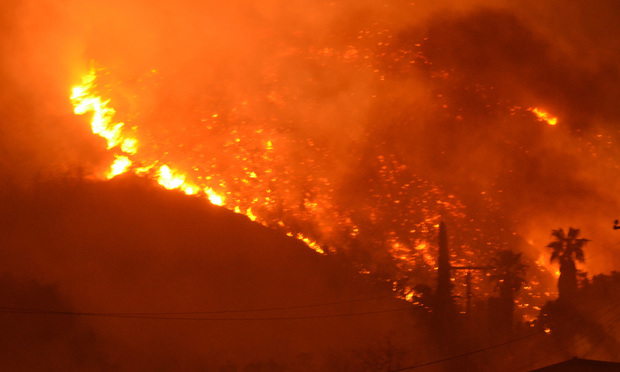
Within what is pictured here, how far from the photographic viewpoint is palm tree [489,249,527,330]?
1746 inches

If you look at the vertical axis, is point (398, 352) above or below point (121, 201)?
below

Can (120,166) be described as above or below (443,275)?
above

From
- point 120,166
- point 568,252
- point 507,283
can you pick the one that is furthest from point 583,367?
point 120,166

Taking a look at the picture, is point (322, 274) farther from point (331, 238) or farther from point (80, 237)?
point (80, 237)

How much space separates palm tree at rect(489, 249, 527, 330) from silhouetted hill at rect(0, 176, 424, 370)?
202 inches

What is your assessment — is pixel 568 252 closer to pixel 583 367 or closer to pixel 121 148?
pixel 583 367

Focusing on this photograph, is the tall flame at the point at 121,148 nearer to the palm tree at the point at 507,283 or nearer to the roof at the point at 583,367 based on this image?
the palm tree at the point at 507,283

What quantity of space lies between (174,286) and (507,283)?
21.5 meters

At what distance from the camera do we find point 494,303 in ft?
149

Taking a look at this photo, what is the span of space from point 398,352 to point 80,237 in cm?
2248

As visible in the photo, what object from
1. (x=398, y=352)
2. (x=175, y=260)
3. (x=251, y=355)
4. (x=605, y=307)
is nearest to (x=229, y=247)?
(x=175, y=260)

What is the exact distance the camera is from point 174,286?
49.2m

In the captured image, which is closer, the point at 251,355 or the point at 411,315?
the point at 251,355

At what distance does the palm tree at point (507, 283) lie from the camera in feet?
145
